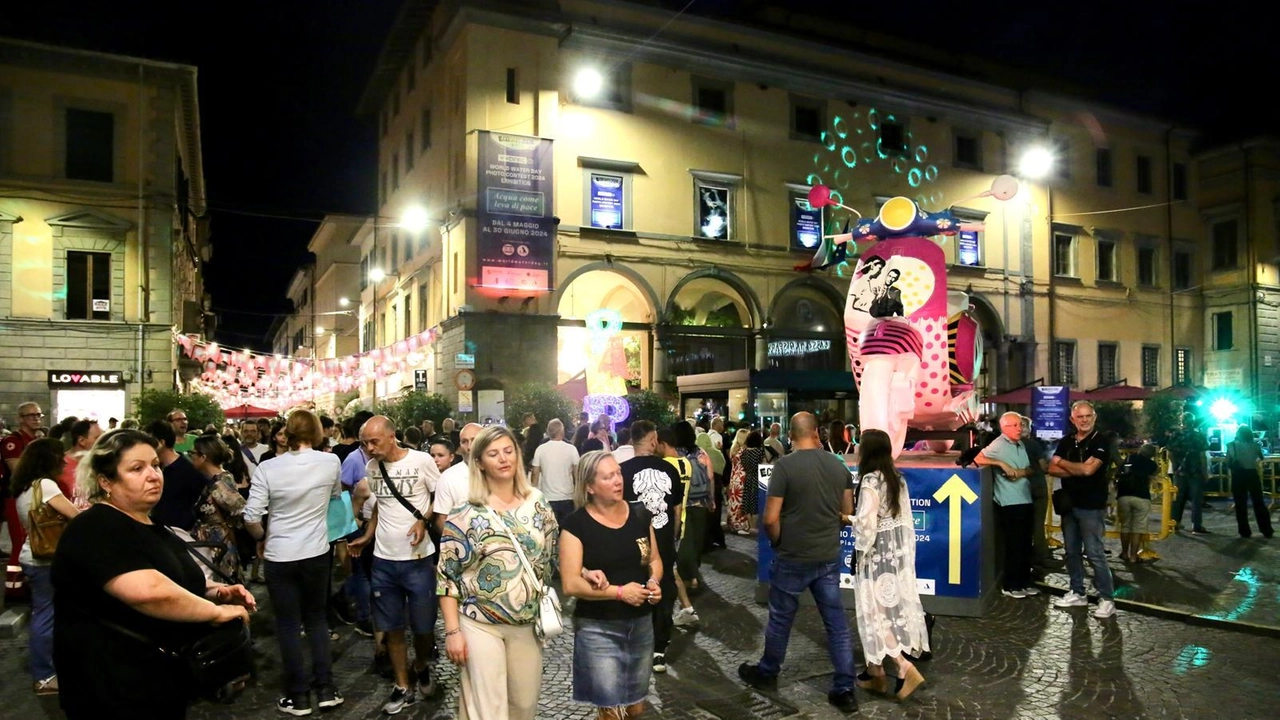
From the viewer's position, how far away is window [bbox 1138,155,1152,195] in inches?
1382

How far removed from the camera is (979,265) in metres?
31.1

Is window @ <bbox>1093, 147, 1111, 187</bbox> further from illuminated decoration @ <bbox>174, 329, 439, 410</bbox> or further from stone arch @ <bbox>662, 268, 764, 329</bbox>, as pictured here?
illuminated decoration @ <bbox>174, 329, 439, 410</bbox>

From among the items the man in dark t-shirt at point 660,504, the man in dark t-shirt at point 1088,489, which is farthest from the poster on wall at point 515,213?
the man in dark t-shirt at point 660,504

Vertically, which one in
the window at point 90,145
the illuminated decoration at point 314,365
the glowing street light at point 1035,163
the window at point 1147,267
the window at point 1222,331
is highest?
the glowing street light at point 1035,163

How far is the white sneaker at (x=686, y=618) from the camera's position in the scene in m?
7.88

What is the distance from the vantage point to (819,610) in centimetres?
582

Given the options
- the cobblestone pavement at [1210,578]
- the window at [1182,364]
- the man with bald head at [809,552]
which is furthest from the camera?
the window at [1182,364]

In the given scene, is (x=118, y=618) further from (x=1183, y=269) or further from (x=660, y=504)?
(x=1183, y=269)

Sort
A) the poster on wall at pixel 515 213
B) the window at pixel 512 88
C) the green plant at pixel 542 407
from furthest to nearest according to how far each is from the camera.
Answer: the window at pixel 512 88
the poster on wall at pixel 515 213
the green plant at pixel 542 407

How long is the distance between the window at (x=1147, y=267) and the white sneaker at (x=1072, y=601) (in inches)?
1219

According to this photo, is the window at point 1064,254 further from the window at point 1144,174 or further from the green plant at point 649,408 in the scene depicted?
the green plant at point 649,408

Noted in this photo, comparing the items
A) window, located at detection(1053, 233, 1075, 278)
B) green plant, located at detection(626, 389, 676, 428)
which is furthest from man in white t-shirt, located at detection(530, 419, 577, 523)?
window, located at detection(1053, 233, 1075, 278)

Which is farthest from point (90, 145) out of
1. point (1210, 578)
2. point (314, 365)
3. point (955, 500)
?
point (1210, 578)

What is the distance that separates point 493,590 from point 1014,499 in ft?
21.5
